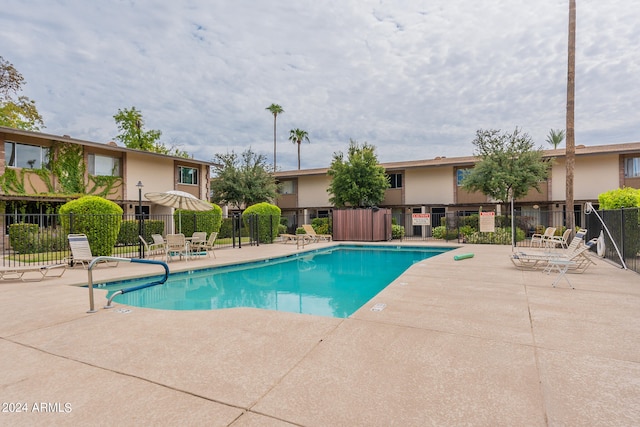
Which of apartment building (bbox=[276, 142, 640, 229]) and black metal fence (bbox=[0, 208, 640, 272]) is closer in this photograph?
black metal fence (bbox=[0, 208, 640, 272])

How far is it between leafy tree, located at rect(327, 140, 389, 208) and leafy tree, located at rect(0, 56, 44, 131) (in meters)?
24.2

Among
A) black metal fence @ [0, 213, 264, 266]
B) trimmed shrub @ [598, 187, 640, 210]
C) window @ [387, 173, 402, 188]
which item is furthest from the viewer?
window @ [387, 173, 402, 188]

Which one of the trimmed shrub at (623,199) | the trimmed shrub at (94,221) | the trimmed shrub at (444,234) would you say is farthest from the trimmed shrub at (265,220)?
the trimmed shrub at (623,199)

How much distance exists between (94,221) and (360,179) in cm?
1784

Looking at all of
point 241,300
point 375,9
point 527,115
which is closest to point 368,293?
point 241,300

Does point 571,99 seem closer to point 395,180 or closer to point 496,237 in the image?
point 496,237

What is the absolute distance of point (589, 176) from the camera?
2230cm

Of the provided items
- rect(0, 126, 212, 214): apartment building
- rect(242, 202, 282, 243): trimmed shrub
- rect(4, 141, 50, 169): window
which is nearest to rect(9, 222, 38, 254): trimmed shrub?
rect(0, 126, 212, 214): apartment building

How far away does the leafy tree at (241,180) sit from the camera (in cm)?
2633

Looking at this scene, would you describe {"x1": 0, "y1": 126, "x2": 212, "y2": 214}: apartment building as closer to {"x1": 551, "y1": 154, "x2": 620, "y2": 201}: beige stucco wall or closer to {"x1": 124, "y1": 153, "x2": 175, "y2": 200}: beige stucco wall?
{"x1": 124, "y1": 153, "x2": 175, "y2": 200}: beige stucco wall

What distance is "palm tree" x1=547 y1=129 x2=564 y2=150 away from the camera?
46.1 metres

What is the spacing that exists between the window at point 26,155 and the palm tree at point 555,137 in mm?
55807

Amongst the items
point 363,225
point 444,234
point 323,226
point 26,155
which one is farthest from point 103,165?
point 444,234

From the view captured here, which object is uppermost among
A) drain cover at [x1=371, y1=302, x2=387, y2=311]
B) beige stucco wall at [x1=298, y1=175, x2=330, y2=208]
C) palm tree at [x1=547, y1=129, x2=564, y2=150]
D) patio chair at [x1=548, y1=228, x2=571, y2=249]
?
palm tree at [x1=547, y1=129, x2=564, y2=150]
